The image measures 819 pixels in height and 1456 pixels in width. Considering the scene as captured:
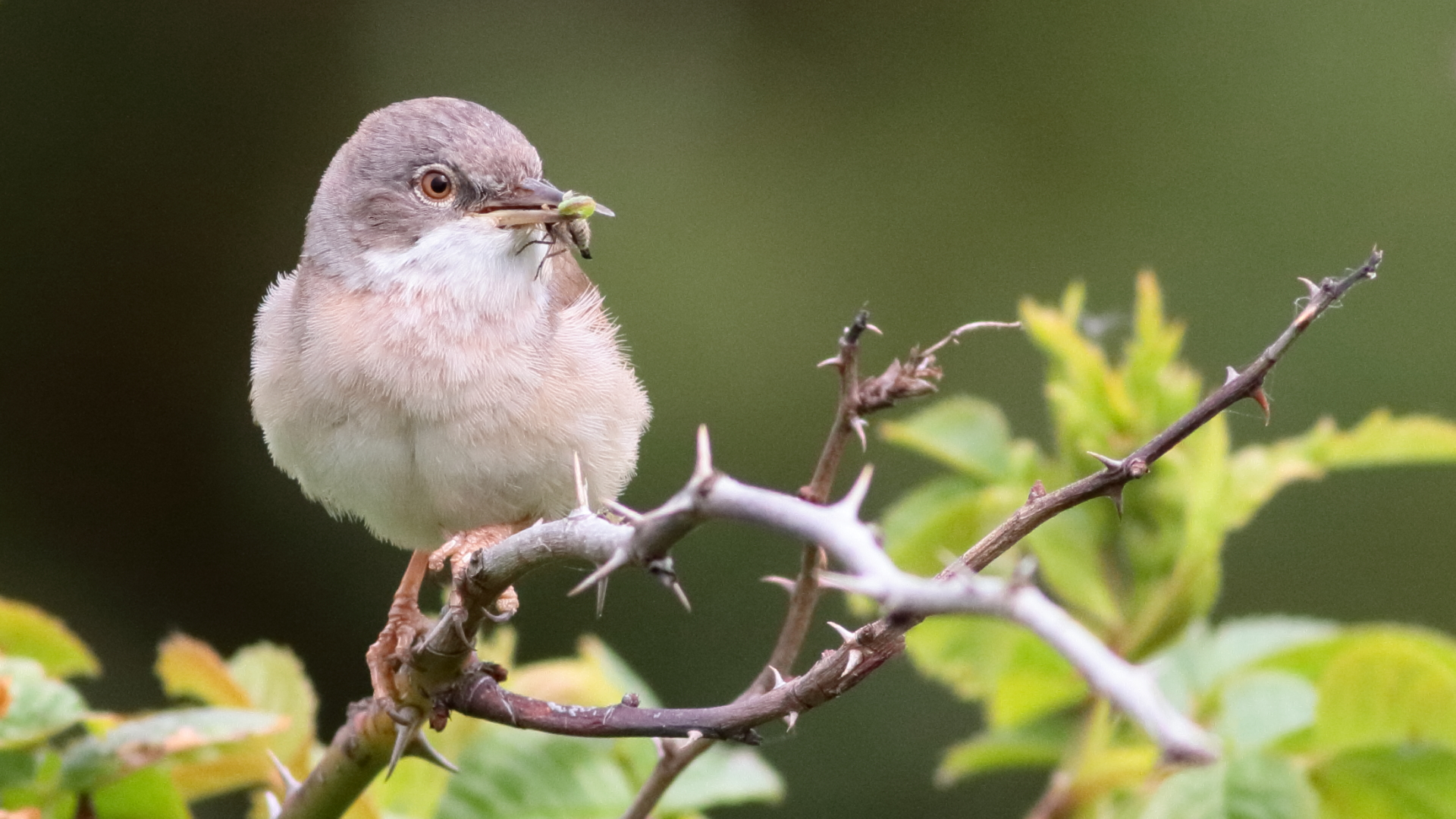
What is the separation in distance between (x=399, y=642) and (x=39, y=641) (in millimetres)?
580

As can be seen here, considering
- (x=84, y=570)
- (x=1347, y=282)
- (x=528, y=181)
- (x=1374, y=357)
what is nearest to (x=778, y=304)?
(x=1374, y=357)

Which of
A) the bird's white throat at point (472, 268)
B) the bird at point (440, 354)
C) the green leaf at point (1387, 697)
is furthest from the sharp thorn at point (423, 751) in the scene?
the green leaf at point (1387, 697)

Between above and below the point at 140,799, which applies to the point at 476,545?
above

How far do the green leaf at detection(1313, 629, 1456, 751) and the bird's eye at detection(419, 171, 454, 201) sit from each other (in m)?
1.92

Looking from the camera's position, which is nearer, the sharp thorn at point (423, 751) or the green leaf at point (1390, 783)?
the sharp thorn at point (423, 751)

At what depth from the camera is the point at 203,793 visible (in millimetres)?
2711

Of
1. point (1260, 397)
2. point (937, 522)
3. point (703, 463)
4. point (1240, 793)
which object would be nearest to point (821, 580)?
point (703, 463)

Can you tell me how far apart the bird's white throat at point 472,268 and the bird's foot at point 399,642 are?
53 centimetres

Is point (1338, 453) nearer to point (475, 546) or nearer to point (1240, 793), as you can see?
point (1240, 793)

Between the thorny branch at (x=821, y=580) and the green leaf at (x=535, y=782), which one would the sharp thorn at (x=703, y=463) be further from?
the green leaf at (x=535, y=782)

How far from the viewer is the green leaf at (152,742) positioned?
7.25ft

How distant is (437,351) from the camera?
2840 millimetres

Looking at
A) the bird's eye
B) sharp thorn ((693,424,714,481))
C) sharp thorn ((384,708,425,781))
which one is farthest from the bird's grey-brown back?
sharp thorn ((693,424,714,481))

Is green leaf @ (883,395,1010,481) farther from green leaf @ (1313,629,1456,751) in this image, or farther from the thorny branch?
the thorny branch
